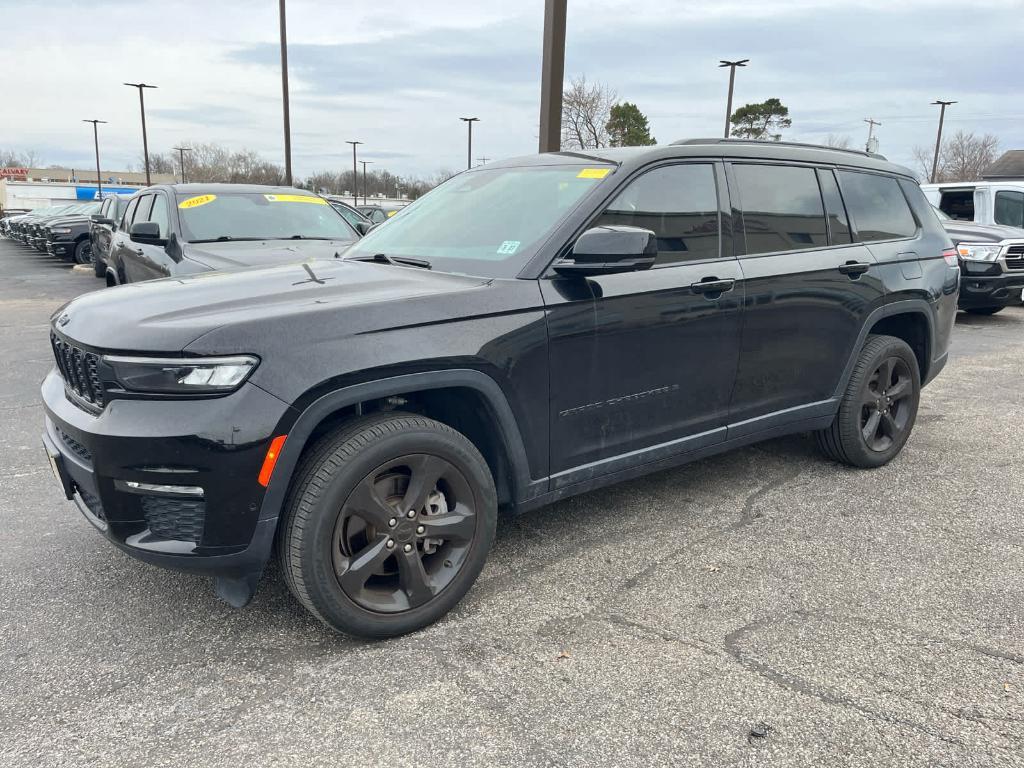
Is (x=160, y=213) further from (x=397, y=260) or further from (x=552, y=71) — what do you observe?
(x=397, y=260)

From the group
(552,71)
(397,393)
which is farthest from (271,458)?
(552,71)

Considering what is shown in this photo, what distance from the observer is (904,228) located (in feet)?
15.3

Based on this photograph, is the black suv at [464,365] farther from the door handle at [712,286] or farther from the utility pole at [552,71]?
the utility pole at [552,71]

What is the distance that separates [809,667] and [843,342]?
84.1 inches

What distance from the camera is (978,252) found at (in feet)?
35.6

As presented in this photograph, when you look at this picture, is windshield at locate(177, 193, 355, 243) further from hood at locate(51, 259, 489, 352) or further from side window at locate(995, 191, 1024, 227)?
side window at locate(995, 191, 1024, 227)

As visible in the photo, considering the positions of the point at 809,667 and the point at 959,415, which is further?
the point at 959,415

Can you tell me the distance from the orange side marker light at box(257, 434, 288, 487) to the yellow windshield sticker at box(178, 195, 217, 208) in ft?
19.2

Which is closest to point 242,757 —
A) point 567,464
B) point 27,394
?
point 567,464

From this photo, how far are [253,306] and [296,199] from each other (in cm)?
572

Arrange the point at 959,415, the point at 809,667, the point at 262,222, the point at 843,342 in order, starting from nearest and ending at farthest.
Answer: the point at 809,667 < the point at 843,342 < the point at 959,415 < the point at 262,222

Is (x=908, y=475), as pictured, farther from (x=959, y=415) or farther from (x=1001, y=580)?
(x=959, y=415)

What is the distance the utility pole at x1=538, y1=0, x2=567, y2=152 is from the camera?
8.05 m

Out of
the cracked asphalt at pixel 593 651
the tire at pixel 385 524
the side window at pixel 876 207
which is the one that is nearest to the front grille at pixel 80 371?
the tire at pixel 385 524
